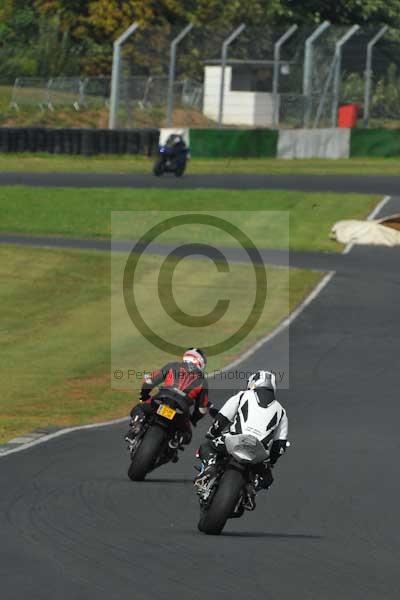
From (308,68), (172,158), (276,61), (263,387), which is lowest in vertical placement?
(172,158)

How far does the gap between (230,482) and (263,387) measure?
3.03 ft

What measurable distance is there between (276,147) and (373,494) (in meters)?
43.0

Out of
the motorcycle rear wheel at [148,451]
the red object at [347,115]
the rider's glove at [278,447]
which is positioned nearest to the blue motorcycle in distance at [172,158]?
the red object at [347,115]

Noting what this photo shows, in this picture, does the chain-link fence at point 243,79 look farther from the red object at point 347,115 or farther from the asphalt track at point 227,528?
the asphalt track at point 227,528

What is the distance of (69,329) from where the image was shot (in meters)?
25.8

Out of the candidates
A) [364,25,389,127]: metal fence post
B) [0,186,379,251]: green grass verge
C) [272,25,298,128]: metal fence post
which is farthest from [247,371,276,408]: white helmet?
[364,25,389,127]: metal fence post

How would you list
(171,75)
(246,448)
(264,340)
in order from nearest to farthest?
(246,448) → (264,340) → (171,75)

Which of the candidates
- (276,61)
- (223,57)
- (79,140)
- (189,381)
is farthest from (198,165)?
(189,381)

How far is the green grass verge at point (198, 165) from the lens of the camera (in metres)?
48.4

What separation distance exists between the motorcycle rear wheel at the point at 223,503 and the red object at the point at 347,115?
47.2 meters

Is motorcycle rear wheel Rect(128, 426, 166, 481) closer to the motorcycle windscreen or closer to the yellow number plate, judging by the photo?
the yellow number plate

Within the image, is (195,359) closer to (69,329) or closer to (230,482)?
(230,482)

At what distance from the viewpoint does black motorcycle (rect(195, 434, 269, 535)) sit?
10922mm

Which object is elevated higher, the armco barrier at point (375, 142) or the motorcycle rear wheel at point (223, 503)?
the motorcycle rear wheel at point (223, 503)
